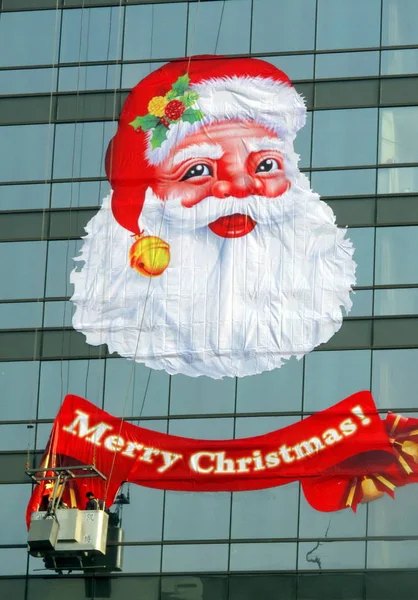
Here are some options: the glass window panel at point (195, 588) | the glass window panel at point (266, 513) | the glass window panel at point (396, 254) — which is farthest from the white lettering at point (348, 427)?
the glass window panel at point (195, 588)

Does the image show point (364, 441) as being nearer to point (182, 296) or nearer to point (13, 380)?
point (182, 296)

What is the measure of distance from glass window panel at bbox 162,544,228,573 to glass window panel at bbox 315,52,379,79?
42.2 feet

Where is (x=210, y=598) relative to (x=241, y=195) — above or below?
below

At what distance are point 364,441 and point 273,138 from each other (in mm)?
8486

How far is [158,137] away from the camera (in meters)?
47.1

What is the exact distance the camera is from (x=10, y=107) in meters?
48.4

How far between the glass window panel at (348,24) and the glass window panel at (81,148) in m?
6.13

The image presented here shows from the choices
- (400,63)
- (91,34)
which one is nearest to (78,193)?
(91,34)

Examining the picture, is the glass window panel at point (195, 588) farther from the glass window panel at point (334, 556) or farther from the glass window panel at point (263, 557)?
the glass window panel at point (334, 556)

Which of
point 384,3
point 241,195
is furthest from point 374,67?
point 241,195

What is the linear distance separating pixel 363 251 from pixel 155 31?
866 cm

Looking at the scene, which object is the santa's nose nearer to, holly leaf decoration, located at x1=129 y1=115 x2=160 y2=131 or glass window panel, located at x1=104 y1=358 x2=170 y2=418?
holly leaf decoration, located at x1=129 y1=115 x2=160 y2=131

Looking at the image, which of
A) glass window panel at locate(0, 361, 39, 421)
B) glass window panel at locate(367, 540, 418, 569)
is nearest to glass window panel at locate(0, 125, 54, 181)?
glass window panel at locate(0, 361, 39, 421)

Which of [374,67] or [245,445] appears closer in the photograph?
[245,445]
